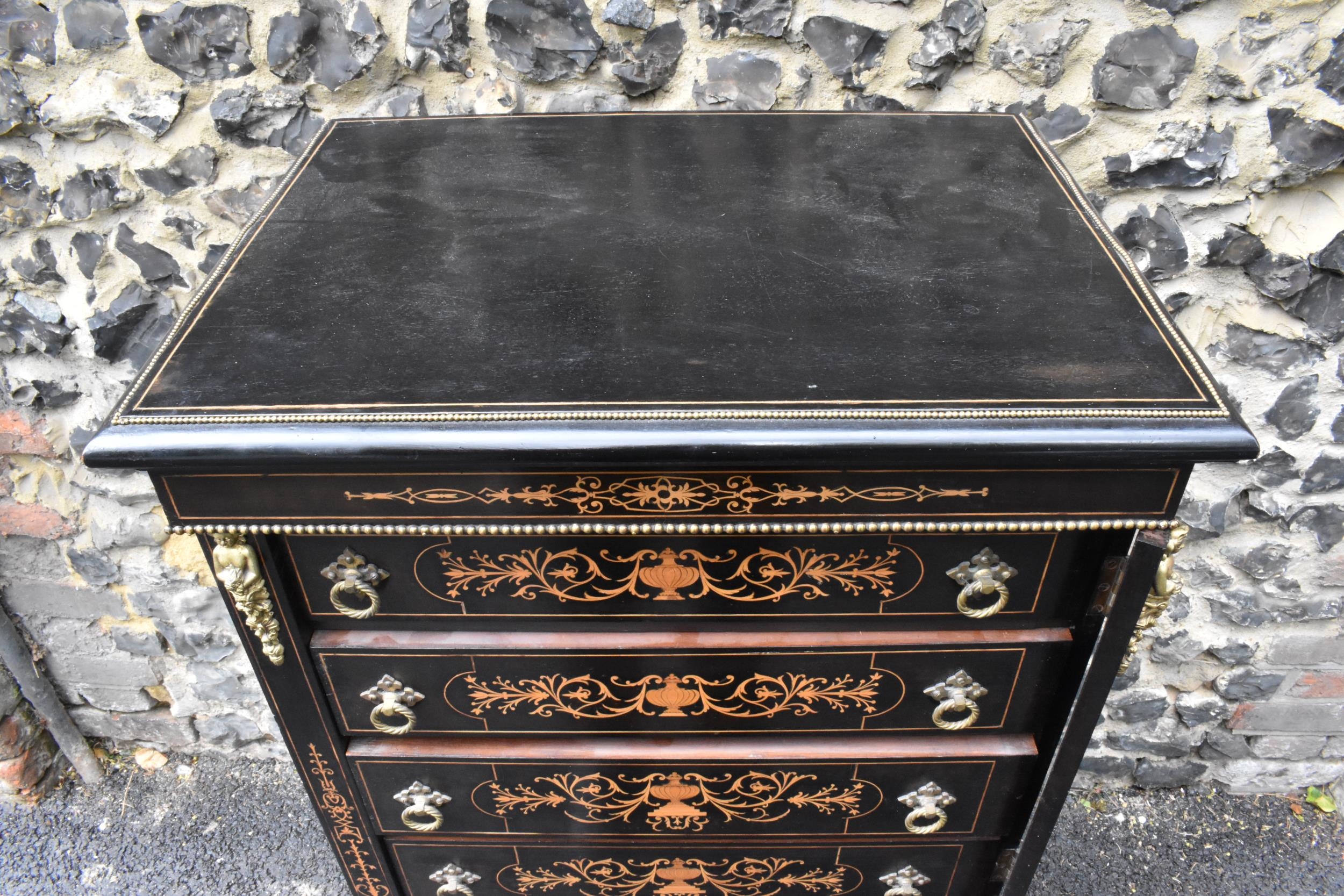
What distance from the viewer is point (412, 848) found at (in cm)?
127

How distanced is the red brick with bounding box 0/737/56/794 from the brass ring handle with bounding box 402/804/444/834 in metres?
1.35

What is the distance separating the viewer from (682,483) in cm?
86

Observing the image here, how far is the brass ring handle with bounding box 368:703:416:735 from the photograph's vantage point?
1.07 m

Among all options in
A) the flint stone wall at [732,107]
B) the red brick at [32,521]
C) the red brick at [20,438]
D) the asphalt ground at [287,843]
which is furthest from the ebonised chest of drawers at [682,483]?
the red brick at [32,521]

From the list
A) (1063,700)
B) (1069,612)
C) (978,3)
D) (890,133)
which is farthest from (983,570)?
(978,3)

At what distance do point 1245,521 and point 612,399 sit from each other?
4.82ft

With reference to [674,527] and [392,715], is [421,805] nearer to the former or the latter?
[392,715]

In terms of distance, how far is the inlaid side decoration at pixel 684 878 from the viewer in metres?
1.29

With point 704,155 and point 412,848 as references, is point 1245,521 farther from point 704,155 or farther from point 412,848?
point 412,848

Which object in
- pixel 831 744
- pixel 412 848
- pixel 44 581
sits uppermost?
pixel 831 744

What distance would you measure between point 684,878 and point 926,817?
0.36 meters

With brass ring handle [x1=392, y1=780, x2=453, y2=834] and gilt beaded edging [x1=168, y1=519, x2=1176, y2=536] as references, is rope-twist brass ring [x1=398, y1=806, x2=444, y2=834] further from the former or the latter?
gilt beaded edging [x1=168, y1=519, x2=1176, y2=536]

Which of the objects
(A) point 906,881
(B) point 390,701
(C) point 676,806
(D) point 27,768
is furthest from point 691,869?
(D) point 27,768

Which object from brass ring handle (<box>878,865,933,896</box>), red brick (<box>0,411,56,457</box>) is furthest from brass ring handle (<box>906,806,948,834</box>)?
red brick (<box>0,411,56,457</box>)
